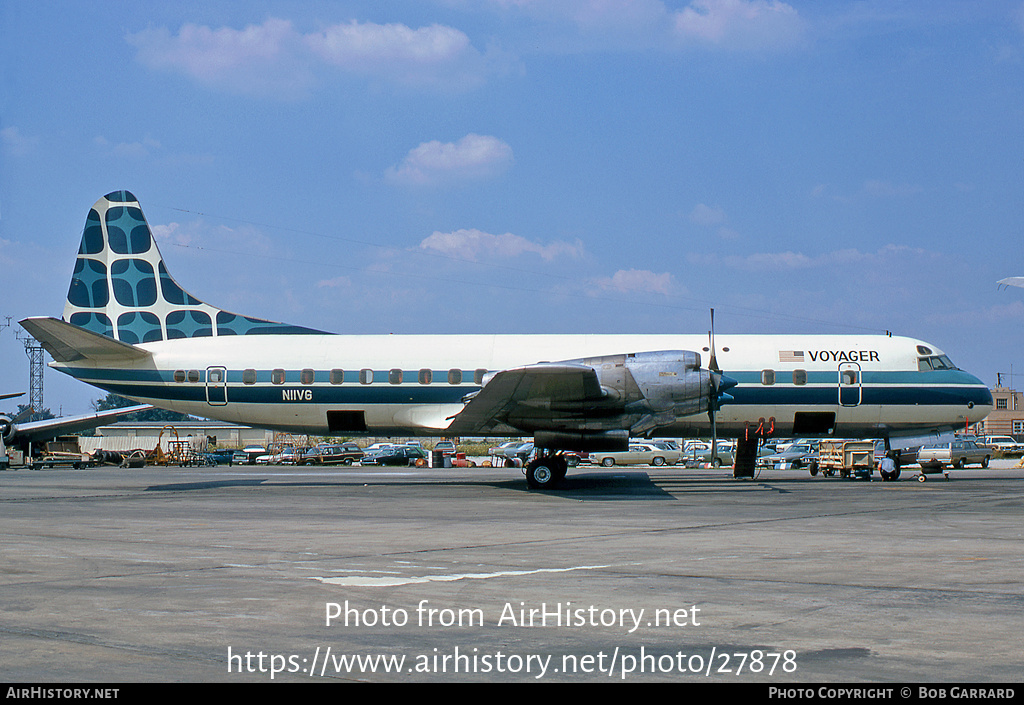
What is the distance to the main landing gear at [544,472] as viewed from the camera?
23344mm

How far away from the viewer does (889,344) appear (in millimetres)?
26625

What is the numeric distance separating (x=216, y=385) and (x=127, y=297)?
4.80 meters

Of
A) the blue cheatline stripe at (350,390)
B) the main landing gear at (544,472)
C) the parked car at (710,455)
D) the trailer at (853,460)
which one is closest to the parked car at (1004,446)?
the parked car at (710,455)

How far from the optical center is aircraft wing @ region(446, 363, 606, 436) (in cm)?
2020

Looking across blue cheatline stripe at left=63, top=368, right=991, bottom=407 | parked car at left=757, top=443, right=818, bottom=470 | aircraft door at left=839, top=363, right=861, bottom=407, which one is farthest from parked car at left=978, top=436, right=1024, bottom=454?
blue cheatline stripe at left=63, top=368, right=991, bottom=407

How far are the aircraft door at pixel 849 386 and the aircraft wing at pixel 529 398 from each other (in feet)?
27.6

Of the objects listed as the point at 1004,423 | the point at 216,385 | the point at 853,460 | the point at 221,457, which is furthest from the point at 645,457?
the point at 1004,423

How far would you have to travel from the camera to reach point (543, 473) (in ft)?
76.5

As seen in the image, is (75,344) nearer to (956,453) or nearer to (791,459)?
(791,459)

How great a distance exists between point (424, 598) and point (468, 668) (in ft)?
7.87

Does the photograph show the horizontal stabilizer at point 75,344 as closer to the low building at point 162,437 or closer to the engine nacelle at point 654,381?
the engine nacelle at point 654,381

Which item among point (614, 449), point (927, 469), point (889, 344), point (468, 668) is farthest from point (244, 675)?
point (927, 469)

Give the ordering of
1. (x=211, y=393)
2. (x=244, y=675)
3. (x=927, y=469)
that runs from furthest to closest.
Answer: (x=927, y=469), (x=211, y=393), (x=244, y=675)
